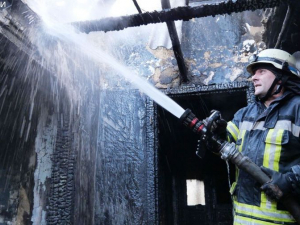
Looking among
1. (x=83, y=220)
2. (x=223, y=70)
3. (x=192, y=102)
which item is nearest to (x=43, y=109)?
(x=83, y=220)

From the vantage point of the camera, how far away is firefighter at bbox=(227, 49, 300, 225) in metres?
2.34

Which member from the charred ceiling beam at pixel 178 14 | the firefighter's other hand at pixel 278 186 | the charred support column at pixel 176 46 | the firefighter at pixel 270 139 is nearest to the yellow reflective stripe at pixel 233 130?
the firefighter at pixel 270 139

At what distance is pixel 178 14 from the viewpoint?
10.0 feet

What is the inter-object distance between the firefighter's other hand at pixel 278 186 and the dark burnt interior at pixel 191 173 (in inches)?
117

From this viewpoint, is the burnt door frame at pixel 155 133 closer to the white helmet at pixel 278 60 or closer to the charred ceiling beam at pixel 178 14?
the white helmet at pixel 278 60

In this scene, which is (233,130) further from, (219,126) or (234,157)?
(234,157)

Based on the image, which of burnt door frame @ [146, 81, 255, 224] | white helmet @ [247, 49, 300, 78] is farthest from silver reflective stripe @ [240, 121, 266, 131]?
burnt door frame @ [146, 81, 255, 224]

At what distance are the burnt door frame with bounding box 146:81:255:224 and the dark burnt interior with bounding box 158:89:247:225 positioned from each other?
0.81 meters

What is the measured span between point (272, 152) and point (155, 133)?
6.97 feet

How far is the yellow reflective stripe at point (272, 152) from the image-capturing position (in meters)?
2.42

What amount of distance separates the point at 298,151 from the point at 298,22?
1.55 metres

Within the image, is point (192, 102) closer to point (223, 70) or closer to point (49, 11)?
point (223, 70)

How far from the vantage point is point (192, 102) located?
16.2ft

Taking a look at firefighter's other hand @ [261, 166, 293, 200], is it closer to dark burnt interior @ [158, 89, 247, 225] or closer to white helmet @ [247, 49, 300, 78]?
white helmet @ [247, 49, 300, 78]
